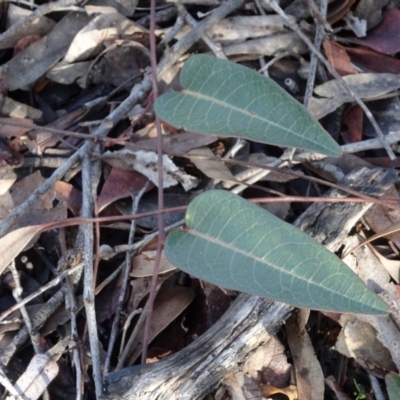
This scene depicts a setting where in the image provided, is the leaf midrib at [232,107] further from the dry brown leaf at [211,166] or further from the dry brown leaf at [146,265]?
the dry brown leaf at [146,265]

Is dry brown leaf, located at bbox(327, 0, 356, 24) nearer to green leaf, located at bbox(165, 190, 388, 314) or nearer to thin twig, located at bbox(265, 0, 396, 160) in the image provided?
thin twig, located at bbox(265, 0, 396, 160)

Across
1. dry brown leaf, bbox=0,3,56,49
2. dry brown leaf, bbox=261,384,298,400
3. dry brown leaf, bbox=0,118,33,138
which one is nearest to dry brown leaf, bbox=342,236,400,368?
dry brown leaf, bbox=261,384,298,400

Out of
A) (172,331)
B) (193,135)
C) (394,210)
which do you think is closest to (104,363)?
(172,331)

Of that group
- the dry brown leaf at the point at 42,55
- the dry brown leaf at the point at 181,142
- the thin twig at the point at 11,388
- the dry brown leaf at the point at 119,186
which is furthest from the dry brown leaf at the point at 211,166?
the thin twig at the point at 11,388

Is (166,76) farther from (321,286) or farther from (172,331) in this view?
(321,286)

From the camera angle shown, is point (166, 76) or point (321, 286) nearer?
point (321, 286)

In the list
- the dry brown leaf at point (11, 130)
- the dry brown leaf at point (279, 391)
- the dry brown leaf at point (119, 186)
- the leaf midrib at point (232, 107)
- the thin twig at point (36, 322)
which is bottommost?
the dry brown leaf at point (279, 391)

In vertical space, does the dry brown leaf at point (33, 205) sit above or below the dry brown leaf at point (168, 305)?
above
